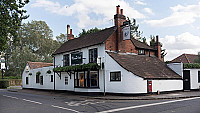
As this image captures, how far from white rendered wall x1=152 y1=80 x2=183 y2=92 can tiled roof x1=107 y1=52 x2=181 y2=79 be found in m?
0.42

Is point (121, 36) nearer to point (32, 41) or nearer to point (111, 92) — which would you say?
point (111, 92)

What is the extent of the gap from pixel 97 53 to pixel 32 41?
135 feet

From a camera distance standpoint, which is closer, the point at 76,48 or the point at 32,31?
the point at 76,48

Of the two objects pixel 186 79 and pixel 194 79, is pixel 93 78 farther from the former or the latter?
pixel 194 79

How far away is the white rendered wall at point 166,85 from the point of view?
1998 cm

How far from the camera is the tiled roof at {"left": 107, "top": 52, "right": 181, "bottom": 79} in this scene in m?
20.1

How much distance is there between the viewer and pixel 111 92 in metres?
20.9

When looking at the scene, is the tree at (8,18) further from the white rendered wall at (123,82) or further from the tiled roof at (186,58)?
the tiled roof at (186,58)

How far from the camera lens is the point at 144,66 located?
865 inches

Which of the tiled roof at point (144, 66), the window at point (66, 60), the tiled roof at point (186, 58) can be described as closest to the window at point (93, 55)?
the tiled roof at point (144, 66)

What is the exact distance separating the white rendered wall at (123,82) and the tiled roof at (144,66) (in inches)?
14.7

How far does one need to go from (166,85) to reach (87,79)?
25.6ft

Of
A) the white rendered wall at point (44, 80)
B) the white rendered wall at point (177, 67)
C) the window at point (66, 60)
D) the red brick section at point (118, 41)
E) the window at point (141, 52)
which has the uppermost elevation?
the red brick section at point (118, 41)

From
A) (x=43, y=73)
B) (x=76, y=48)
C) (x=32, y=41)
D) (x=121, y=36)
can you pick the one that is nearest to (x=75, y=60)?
(x=76, y=48)
